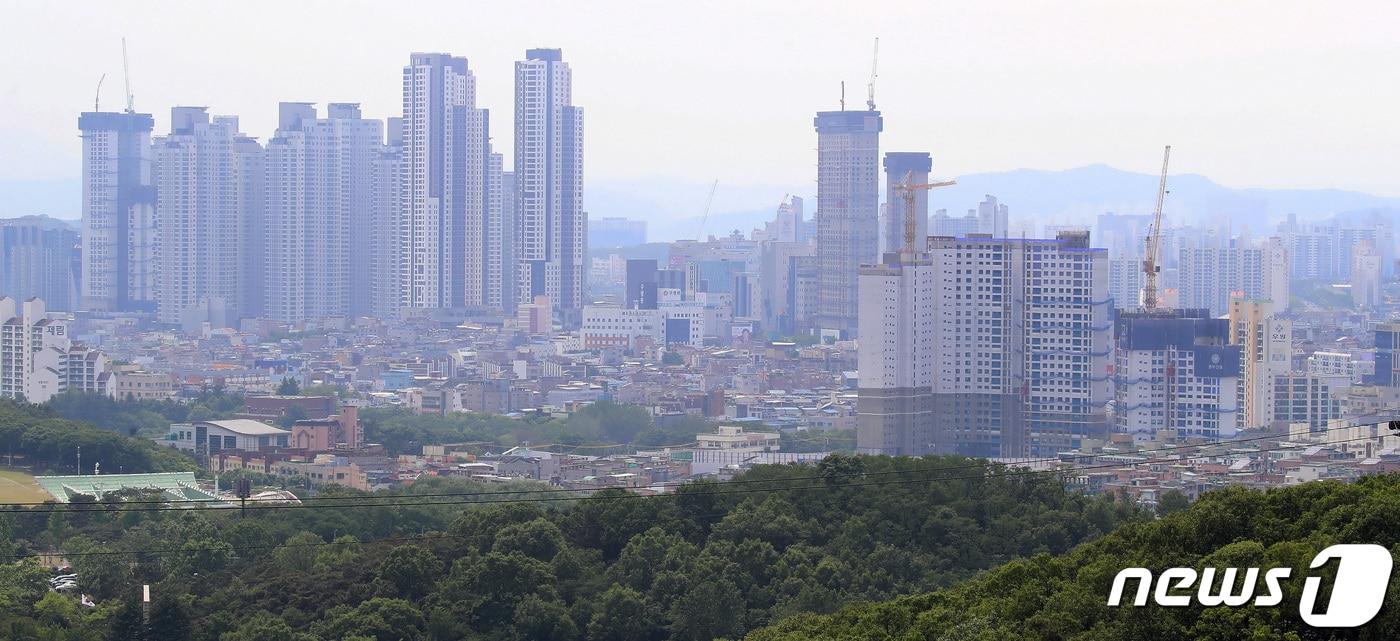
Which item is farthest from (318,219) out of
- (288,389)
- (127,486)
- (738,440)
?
(127,486)

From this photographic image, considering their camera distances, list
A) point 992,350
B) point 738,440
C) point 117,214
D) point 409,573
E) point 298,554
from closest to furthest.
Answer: point 409,573
point 298,554
point 738,440
point 992,350
point 117,214

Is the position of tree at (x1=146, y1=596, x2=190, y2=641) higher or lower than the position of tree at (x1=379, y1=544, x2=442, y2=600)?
lower

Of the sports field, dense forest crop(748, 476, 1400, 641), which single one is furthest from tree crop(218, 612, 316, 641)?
the sports field

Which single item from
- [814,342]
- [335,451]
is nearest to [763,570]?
[335,451]

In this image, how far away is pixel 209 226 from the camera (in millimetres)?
43906

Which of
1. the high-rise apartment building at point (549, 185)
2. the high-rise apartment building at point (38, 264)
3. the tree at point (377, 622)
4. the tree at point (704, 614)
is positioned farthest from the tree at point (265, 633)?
the high-rise apartment building at point (38, 264)

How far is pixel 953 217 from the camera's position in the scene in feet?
161

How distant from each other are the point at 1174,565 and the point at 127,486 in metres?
10.5

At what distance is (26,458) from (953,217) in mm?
36095

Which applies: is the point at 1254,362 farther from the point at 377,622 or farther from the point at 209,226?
the point at 209,226

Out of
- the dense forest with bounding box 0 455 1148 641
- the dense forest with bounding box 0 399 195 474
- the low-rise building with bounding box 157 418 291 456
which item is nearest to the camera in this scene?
the dense forest with bounding box 0 455 1148 641

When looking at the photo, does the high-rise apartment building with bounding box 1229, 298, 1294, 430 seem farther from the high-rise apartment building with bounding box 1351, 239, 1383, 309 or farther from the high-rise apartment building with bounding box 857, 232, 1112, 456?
the high-rise apartment building with bounding box 1351, 239, 1383, 309

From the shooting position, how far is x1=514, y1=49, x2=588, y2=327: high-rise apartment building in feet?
140

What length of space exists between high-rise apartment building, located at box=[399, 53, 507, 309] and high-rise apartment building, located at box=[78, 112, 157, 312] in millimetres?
6076
